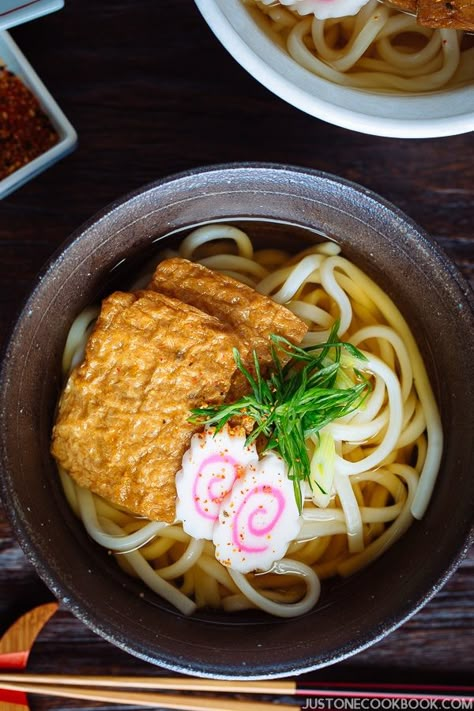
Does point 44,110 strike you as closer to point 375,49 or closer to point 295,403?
point 375,49

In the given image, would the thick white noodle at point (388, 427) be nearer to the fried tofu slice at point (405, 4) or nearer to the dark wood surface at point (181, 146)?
the dark wood surface at point (181, 146)

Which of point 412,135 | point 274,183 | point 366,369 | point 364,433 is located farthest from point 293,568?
point 412,135

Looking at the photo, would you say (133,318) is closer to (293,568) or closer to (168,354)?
(168,354)

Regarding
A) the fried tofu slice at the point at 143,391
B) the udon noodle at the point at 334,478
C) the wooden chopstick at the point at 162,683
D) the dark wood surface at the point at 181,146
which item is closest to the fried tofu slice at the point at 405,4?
the dark wood surface at the point at 181,146

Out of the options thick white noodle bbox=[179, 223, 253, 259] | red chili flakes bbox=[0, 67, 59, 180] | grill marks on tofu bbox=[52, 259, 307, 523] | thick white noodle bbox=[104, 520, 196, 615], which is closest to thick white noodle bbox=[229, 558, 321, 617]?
thick white noodle bbox=[104, 520, 196, 615]

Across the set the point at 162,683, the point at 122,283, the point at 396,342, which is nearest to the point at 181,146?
the point at 122,283
